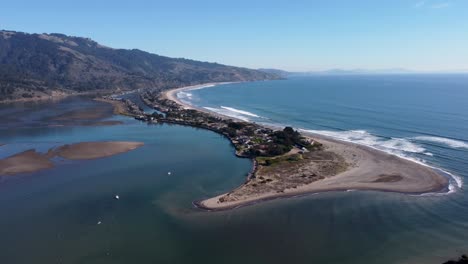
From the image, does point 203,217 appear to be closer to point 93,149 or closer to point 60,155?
point 93,149

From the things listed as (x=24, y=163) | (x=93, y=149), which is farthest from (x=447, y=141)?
(x=24, y=163)

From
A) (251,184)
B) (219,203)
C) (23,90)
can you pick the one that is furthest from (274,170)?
(23,90)

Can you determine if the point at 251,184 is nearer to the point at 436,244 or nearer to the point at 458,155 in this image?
the point at 436,244

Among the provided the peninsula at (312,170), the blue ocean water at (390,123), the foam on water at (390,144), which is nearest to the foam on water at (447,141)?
the blue ocean water at (390,123)

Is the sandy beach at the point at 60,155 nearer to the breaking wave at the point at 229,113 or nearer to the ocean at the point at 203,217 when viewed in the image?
the ocean at the point at 203,217

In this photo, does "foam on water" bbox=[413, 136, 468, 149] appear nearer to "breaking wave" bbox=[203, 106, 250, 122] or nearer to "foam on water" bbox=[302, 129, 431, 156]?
"foam on water" bbox=[302, 129, 431, 156]

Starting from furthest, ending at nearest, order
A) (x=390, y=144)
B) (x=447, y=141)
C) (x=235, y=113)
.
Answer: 1. (x=235, y=113)
2. (x=390, y=144)
3. (x=447, y=141)
